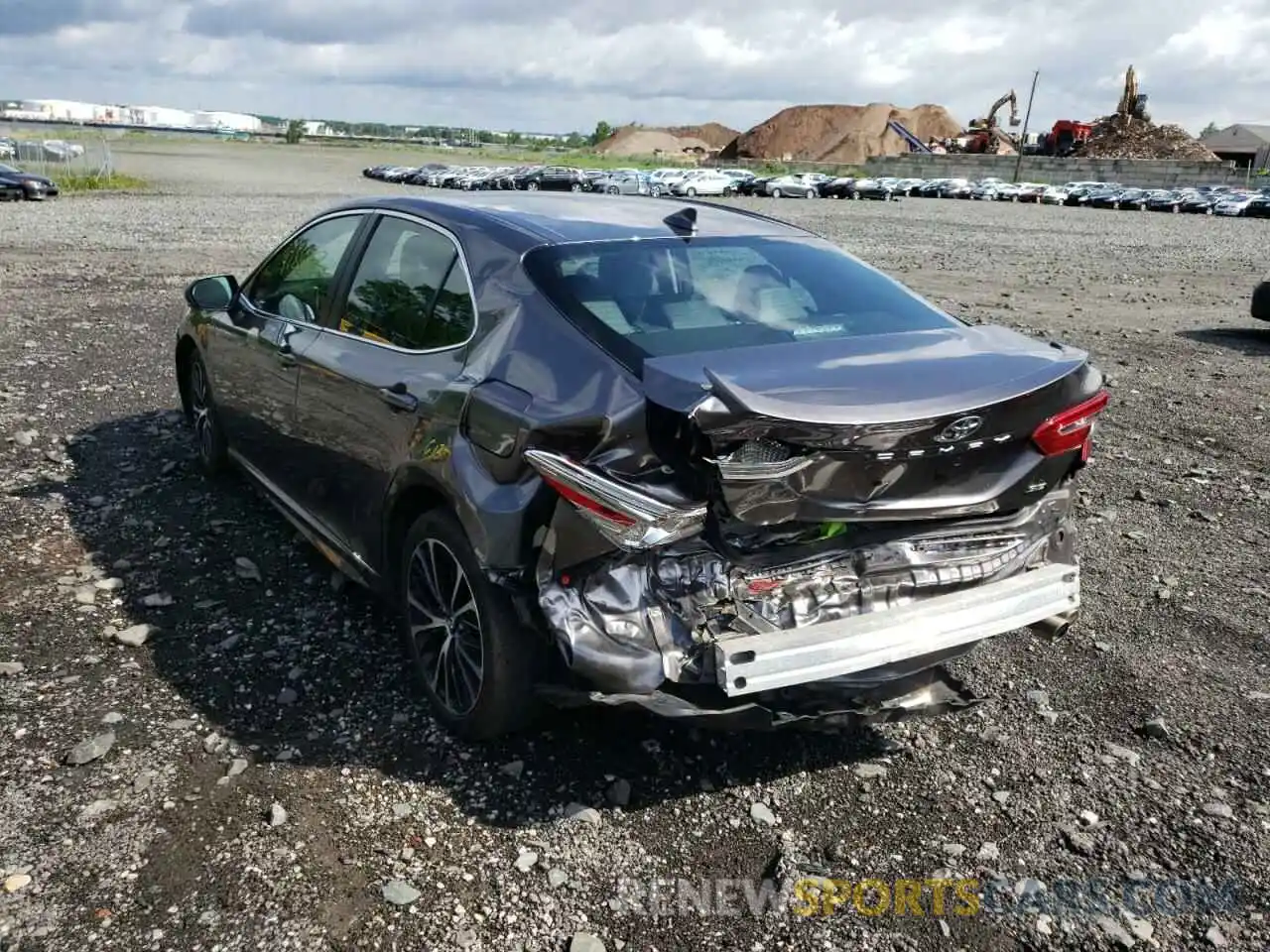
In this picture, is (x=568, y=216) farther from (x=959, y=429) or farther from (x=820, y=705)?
(x=820, y=705)

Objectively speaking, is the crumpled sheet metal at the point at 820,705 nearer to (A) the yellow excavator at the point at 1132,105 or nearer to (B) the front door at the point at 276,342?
(B) the front door at the point at 276,342

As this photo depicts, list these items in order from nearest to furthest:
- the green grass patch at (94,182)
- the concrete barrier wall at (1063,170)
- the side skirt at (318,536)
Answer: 1. the side skirt at (318,536)
2. the green grass patch at (94,182)
3. the concrete barrier wall at (1063,170)

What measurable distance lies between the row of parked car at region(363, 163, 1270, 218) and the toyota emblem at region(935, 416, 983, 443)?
146ft

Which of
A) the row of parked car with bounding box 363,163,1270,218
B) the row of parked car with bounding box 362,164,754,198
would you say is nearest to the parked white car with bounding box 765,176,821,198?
the row of parked car with bounding box 363,163,1270,218

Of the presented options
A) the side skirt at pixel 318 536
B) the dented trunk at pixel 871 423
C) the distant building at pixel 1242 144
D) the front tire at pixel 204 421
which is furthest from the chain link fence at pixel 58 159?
the distant building at pixel 1242 144

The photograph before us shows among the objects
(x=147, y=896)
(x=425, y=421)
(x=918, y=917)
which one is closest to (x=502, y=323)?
(x=425, y=421)

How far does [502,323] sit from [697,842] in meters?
Result: 1.76

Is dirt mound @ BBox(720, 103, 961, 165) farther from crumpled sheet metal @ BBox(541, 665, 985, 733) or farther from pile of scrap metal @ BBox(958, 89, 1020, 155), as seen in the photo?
crumpled sheet metal @ BBox(541, 665, 985, 733)

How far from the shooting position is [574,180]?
49.0 metres

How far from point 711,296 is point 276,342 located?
219 centimetres

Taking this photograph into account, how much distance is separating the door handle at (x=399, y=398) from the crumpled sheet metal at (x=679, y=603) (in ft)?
3.02

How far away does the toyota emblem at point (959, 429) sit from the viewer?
2953mm

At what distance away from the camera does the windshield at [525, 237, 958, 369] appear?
3363 mm

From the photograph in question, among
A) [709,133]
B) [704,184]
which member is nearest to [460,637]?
[704,184]
